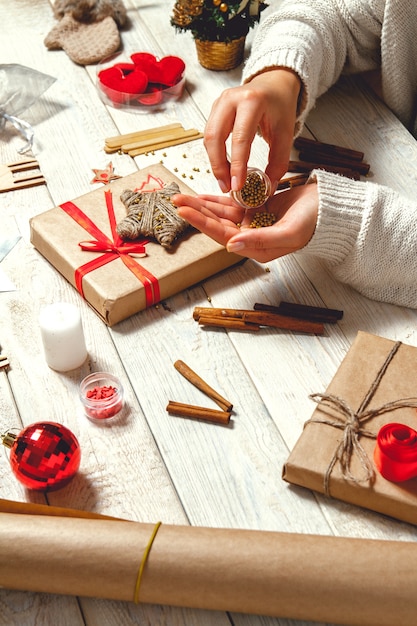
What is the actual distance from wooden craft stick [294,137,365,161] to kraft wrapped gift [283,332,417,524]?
54 cm

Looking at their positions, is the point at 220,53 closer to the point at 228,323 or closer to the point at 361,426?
the point at 228,323

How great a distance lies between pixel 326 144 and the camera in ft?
4.88

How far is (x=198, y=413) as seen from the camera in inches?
40.3

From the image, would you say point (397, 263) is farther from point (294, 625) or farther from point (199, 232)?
point (294, 625)

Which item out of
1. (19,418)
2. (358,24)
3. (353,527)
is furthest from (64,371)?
(358,24)

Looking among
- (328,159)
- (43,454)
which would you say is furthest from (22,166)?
(43,454)

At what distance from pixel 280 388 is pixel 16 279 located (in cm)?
50

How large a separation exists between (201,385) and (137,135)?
0.68 metres

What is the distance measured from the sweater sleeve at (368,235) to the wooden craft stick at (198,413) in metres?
0.34

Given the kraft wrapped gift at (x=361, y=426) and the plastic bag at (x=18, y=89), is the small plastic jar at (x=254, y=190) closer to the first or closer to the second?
the kraft wrapped gift at (x=361, y=426)

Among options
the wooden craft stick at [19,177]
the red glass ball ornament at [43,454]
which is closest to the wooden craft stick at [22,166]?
the wooden craft stick at [19,177]

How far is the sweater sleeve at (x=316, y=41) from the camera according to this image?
54.6 inches

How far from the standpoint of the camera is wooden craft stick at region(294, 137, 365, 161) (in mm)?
1453

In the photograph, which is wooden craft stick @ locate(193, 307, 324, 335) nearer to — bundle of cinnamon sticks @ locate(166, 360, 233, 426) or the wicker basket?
bundle of cinnamon sticks @ locate(166, 360, 233, 426)
